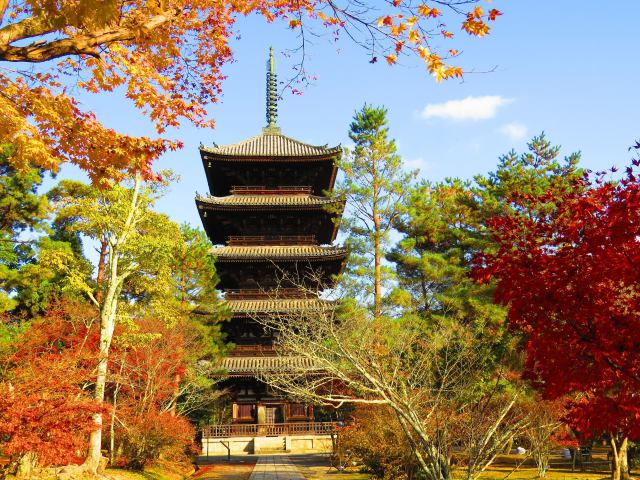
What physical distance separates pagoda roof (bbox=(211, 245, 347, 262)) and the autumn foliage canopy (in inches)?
712

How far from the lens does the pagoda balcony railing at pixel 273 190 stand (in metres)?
28.2

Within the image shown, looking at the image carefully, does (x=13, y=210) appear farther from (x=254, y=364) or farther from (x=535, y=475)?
(x=535, y=475)

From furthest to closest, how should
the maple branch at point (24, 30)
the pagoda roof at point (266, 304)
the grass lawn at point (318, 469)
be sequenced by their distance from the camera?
1. the pagoda roof at point (266, 304)
2. the grass lawn at point (318, 469)
3. the maple branch at point (24, 30)

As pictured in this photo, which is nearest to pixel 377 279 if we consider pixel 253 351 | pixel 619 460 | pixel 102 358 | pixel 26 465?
pixel 253 351

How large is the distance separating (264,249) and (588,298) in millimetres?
20916

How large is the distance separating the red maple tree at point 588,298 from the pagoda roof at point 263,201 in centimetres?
1844

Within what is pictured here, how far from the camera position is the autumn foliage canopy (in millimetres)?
6395

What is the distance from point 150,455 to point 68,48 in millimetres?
16689

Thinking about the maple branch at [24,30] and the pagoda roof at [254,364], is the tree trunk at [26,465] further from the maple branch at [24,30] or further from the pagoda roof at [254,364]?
A: the maple branch at [24,30]

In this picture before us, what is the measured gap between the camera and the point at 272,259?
83.6 feet

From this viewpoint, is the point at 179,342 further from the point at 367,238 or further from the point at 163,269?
the point at 367,238

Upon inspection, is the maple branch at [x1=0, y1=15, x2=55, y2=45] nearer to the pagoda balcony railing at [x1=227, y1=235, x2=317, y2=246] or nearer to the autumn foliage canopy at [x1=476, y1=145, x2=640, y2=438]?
the autumn foliage canopy at [x1=476, y1=145, x2=640, y2=438]

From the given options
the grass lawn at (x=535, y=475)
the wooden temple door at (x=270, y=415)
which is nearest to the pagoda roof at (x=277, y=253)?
the wooden temple door at (x=270, y=415)

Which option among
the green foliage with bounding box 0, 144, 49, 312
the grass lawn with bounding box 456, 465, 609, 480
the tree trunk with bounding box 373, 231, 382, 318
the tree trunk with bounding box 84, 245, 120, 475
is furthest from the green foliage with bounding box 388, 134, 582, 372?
the green foliage with bounding box 0, 144, 49, 312
